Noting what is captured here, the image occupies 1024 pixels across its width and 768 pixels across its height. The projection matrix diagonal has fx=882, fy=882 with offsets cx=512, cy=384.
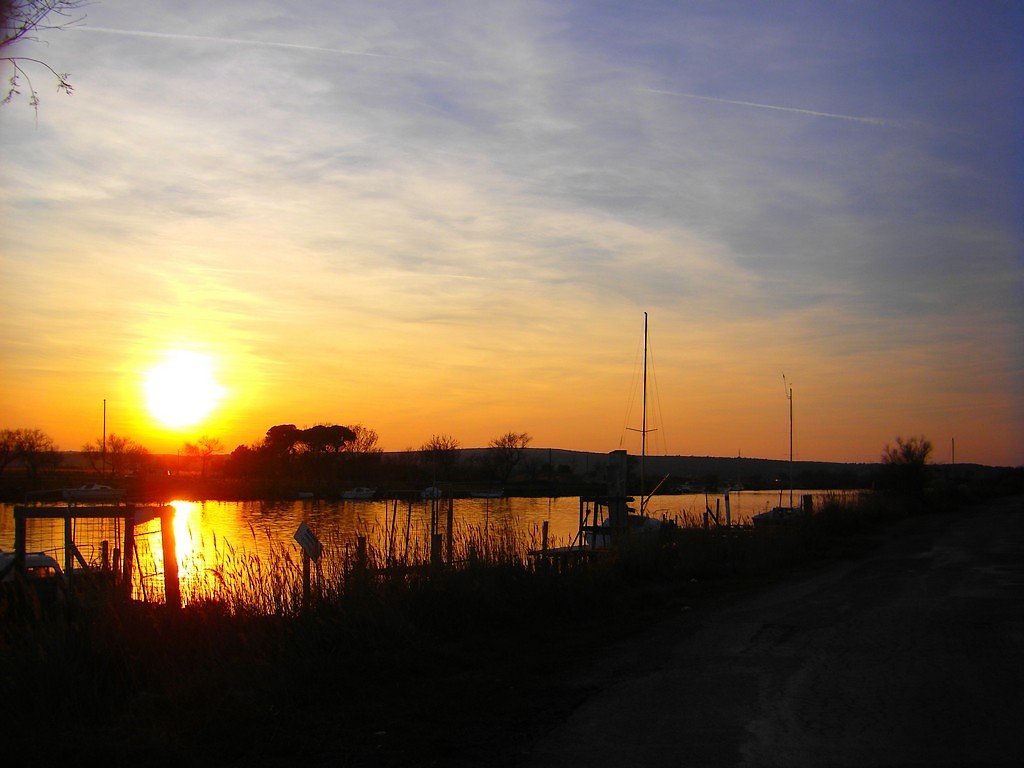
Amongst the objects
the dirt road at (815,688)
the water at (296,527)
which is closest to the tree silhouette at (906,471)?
the water at (296,527)

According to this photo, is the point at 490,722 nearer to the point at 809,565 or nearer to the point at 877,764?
the point at 877,764

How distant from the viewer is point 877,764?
6020 mm

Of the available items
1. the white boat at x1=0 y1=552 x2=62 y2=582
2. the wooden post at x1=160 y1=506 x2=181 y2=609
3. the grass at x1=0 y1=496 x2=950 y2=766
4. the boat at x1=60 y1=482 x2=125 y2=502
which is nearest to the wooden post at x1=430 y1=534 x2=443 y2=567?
the grass at x1=0 y1=496 x2=950 y2=766

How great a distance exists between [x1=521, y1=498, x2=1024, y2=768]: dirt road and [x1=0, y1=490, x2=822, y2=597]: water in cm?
458

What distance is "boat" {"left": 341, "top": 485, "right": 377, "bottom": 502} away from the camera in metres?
76.4

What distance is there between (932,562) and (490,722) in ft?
55.9

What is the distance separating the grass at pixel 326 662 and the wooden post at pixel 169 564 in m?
0.17

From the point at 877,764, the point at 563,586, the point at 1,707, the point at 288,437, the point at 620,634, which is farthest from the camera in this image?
the point at 288,437

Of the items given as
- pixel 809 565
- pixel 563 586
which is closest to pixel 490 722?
pixel 563 586

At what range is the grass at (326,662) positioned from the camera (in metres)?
6.81

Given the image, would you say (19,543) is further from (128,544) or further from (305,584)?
(305,584)

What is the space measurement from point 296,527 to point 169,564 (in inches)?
1558

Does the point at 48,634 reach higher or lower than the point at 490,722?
higher

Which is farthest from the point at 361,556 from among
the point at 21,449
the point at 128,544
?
the point at 21,449
